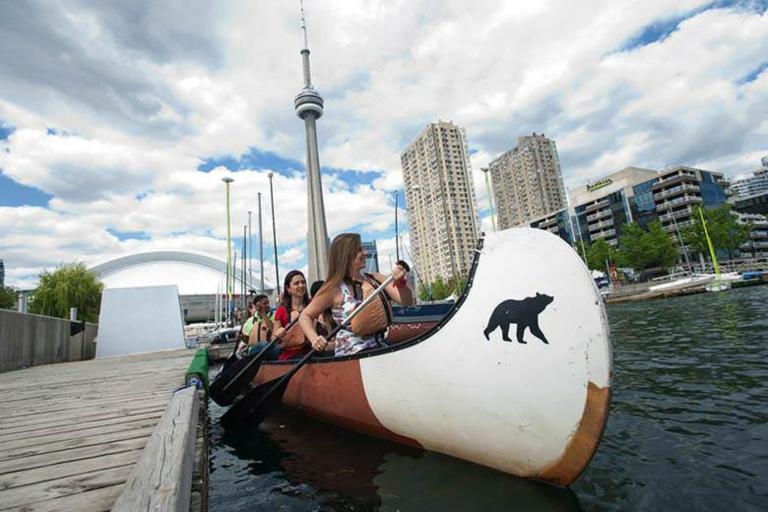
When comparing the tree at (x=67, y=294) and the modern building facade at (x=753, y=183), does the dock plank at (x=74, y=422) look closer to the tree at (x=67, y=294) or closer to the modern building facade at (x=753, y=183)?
the tree at (x=67, y=294)

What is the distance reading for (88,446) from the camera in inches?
97.8

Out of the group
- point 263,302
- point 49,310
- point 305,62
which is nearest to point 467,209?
point 305,62

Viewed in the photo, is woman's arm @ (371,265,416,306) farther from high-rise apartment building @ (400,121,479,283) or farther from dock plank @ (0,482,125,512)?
high-rise apartment building @ (400,121,479,283)

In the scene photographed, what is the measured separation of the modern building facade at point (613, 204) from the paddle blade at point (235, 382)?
6149 cm

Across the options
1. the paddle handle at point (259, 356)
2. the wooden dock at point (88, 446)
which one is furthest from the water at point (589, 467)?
the wooden dock at point (88, 446)

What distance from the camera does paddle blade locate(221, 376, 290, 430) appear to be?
4.23 m

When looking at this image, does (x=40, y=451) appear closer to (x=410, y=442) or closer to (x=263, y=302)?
(x=410, y=442)

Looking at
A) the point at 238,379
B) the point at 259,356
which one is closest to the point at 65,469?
the point at 259,356

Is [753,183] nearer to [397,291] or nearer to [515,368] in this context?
[397,291]

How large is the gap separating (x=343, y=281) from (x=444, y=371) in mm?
1632

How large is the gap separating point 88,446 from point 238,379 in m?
2.94

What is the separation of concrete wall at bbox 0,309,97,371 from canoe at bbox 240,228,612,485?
9.57 meters

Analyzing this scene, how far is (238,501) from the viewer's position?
3.01 m

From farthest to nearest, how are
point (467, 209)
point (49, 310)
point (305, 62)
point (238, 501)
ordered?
point (467, 209)
point (305, 62)
point (49, 310)
point (238, 501)
